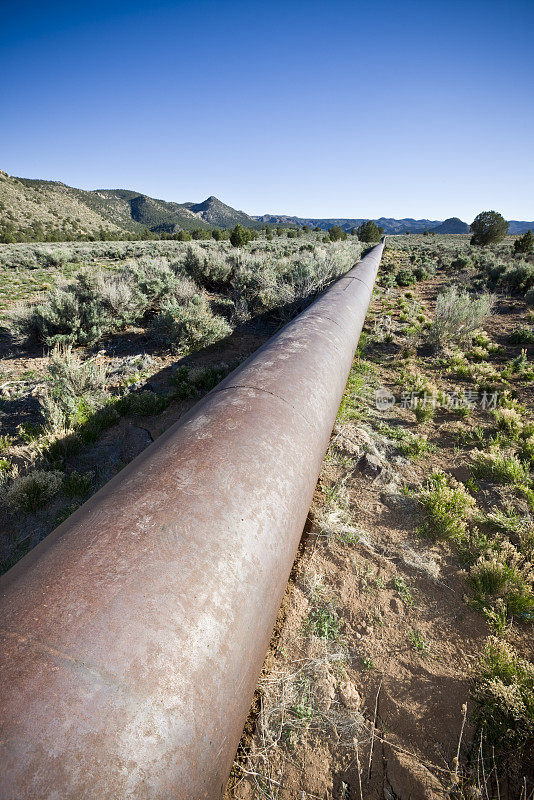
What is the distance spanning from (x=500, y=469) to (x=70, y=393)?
5472 mm

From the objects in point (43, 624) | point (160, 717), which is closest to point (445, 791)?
point (160, 717)

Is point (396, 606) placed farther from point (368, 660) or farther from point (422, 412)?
point (422, 412)

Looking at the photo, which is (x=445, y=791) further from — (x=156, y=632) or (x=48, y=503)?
(x=48, y=503)

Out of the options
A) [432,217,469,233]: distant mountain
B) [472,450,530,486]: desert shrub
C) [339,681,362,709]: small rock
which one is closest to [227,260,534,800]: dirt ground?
[339,681,362,709]: small rock

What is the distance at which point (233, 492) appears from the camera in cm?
135

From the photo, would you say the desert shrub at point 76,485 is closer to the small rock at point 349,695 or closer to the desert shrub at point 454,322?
the small rock at point 349,695

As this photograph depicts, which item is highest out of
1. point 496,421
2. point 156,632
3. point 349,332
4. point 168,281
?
point 156,632

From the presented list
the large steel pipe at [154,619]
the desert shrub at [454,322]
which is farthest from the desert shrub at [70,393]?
the desert shrub at [454,322]

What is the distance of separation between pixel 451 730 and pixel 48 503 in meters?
3.49

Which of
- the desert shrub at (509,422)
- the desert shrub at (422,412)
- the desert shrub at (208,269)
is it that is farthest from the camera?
the desert shrub at (208,269)

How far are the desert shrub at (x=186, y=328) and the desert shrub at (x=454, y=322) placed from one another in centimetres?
490

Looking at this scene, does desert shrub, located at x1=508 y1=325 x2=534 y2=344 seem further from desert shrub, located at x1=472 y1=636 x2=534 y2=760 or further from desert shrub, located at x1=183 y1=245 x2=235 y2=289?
desert shrub, located at x1=183 y1=245 x2=235 y2=289

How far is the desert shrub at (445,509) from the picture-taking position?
113 inches

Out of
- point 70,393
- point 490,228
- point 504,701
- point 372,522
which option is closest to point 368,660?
point 504,701
